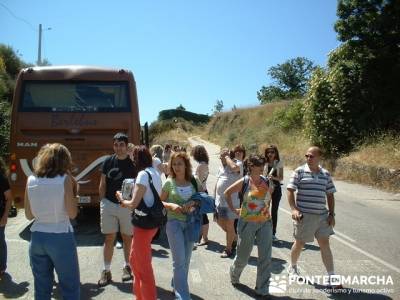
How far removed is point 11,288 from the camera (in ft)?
19.2

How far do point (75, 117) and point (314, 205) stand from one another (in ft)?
17.0

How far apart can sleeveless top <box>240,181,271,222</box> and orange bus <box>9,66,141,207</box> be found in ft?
12.9

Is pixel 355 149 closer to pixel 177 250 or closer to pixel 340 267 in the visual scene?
pixel 340 267

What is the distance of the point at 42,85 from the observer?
9320 millimetres

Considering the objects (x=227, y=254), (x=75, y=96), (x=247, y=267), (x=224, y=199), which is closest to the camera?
(x=247, y=267)

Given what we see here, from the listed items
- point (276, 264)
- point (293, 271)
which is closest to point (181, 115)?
point (276, 264)

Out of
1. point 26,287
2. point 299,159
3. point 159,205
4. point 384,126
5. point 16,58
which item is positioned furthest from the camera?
point 16,58

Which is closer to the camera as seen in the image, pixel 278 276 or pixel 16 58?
pixel 278 276

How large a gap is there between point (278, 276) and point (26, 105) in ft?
18.9

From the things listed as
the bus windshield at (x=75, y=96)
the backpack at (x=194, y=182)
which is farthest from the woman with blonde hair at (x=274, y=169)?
the backpack at (x=194, y=182)

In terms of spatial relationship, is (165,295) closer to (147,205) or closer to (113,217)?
(113,217)

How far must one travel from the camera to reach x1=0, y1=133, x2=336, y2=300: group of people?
4.23 m

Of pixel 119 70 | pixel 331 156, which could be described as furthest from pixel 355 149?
pixel 119 70

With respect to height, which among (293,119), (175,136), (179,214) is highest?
(293,119)
